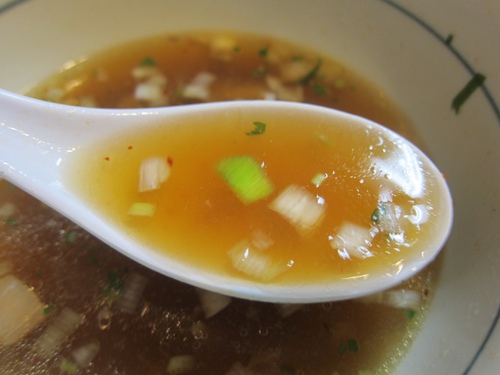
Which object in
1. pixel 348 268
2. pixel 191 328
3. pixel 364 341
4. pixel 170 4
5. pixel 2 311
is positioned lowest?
pixel 2 311

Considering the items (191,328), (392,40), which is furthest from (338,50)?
(191,328)

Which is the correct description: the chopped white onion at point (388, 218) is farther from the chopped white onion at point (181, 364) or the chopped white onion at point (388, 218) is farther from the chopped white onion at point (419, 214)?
the chopped white onion at point (181, 364)

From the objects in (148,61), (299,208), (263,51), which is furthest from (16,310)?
(263,51)

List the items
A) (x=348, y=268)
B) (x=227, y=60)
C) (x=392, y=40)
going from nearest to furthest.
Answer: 1. (x=348, y=268)
2. (x=392, y=40)
3. (x=227, y=60)

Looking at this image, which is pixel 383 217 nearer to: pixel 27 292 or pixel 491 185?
pixel 491 185

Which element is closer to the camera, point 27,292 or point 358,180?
point 358,180

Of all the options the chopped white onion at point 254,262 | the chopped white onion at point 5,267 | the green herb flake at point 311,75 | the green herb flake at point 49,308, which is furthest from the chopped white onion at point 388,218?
the chopped white onion at point 5,267

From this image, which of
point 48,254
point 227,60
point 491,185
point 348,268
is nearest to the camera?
point 348,268
